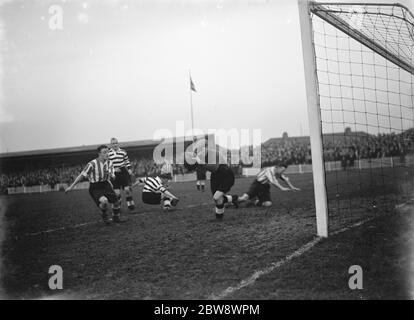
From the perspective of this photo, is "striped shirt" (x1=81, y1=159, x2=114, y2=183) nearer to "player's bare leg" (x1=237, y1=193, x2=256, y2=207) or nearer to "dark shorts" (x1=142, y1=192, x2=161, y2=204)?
"dark shorts" (x1=142, y1=192, x2=161, y2=204)

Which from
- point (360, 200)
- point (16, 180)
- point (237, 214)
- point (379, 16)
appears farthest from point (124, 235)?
point (16, 180)

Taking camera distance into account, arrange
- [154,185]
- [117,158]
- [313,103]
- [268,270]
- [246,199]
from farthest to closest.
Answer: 1. [117,158]
2. [154,185]
3. [246,199]
4. [313,103]
5. [268,270]

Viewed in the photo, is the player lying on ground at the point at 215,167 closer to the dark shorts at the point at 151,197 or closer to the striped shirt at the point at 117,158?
the dark shorts at the point at 151,197

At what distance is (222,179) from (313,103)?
2174 mm

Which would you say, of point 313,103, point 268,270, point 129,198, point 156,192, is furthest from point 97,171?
point 313,103

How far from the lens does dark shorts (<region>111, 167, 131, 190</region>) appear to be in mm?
7105

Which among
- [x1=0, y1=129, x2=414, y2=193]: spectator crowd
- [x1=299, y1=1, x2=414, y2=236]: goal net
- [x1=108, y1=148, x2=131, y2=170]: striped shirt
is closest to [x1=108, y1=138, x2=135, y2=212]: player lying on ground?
[x1=108, y1=148, x2=131, y2=170]: striped shirt

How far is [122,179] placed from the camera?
729 centimetres

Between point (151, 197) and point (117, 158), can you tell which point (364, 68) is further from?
point (117, 158)

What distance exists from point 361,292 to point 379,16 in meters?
3.69

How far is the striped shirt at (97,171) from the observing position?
18.5 feet

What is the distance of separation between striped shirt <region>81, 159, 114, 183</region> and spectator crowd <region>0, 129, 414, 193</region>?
16.8 ft

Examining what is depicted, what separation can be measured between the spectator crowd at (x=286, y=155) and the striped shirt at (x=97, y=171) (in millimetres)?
5126

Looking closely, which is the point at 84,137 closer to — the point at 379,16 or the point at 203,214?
the point at 203,214
